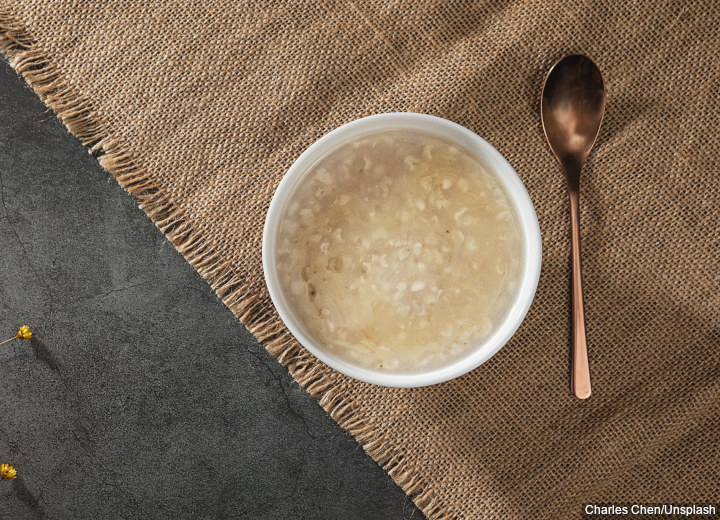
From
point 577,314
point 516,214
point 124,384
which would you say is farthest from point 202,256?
point 577,314

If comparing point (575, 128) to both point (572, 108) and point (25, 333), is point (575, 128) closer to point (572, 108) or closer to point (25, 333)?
point (572, 108)

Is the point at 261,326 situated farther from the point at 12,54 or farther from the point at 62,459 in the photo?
the point at 12,54

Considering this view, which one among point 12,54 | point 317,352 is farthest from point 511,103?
point 12,54

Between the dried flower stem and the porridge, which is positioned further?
the dried flower stem

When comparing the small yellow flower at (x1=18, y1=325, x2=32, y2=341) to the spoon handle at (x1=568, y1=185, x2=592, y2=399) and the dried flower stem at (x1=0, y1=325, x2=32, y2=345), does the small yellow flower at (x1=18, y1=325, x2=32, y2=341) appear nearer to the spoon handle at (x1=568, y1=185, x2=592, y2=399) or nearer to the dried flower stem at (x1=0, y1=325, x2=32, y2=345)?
the dried flower stem at (x1=0, y1=325, x2=32, y2=345)

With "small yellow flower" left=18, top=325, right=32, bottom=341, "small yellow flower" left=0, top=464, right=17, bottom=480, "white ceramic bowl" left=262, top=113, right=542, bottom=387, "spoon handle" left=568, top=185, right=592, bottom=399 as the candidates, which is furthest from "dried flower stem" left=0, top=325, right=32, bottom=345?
"spoon handle" left=568, top=185, right=592, bottom=399

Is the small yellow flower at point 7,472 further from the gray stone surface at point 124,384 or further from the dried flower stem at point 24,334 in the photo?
the dried flower stem at point 24,334
